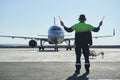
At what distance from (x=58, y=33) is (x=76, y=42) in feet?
112

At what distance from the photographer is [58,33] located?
43969mm

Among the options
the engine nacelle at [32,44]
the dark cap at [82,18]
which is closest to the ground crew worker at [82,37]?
the dark cap at [82,18]

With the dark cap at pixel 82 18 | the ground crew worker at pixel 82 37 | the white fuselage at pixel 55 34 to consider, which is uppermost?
the white fuselage at pixel 55 34

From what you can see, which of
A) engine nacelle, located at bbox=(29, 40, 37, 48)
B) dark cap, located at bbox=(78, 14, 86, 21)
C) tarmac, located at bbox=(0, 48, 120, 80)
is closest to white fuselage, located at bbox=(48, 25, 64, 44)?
engine nacelle, located at bbox=(29, 40, 37, 48)

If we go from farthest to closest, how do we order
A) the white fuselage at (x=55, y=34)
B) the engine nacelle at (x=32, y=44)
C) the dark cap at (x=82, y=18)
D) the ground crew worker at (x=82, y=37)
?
the engine nacelle at (x=32, y=44) < the white fuselage at (x=55, y=34) < the dark cap at (x=82, y=18) < the ground crew worker at (x=82, y=37)

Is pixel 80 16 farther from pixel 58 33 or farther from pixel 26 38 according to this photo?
pixel 26 38

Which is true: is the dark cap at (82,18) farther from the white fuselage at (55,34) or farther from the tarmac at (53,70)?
the white fuselage at (55,34)

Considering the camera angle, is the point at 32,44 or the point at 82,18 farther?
the point at 32,44

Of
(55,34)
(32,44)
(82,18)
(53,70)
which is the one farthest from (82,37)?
(32,44)

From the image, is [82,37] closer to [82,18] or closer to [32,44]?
[82,18]

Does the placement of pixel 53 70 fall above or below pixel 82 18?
below

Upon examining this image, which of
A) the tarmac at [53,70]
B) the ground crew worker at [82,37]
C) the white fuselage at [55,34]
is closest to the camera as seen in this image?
the tarmac at [53,70]

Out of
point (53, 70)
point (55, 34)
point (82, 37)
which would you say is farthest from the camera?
point (55, 34)

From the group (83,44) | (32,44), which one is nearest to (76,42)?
(83,44)
